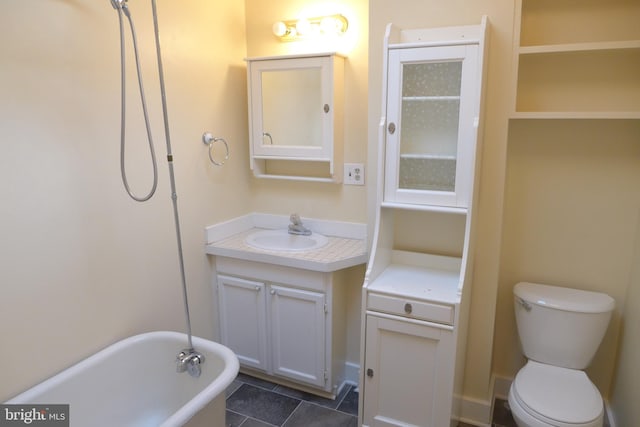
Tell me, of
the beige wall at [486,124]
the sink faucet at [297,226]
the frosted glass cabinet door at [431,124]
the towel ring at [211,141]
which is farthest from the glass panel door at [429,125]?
the towel ring at [211,141]

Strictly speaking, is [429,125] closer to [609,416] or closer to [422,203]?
[422,203]

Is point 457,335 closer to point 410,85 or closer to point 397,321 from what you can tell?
point 397,321

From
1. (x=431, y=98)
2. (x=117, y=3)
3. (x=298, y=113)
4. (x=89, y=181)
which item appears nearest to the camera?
(x=117, y=3)

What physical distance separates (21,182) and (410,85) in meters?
1.64

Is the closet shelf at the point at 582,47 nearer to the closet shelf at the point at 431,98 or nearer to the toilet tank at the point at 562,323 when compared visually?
the closet shelf at the point at 431,98

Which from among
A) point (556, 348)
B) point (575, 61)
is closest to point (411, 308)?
point (556, 348)

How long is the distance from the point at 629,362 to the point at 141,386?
2.30m

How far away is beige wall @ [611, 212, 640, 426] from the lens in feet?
6.41

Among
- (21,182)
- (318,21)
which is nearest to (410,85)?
(318,21)

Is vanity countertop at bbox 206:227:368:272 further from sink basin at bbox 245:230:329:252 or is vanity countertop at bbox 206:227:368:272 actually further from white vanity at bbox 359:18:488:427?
white vanity at bbox 359:18:488:427

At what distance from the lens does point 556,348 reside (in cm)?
211

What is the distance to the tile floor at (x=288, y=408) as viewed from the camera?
232 cm

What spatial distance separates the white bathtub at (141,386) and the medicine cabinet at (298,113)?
1.18 m

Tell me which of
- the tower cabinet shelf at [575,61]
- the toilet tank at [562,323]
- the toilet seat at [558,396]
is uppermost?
the tower cabinet shelf at [575,61]
